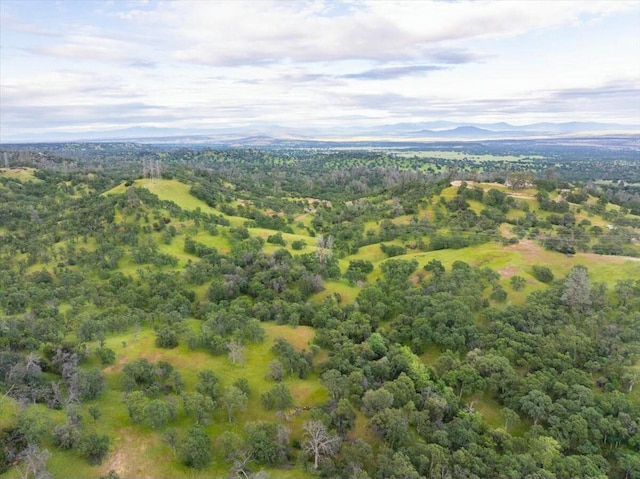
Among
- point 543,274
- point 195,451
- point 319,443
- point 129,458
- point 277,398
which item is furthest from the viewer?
point 543,274

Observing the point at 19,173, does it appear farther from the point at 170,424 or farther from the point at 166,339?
the point at 170,424

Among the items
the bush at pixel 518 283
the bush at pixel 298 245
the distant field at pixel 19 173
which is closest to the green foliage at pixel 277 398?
the bush at pixel 518 283

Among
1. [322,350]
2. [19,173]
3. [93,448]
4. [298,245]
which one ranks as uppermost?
[19,173]

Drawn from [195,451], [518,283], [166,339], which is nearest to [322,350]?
[166,339]

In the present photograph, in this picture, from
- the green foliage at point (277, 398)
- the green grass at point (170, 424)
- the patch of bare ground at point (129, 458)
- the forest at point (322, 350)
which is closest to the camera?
the patch of bare ground at point (129, 458)

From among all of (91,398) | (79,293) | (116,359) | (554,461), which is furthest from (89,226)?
(554,461)

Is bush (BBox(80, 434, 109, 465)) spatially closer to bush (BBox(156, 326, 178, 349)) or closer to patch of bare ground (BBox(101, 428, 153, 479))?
patch of bare ground (BBox(101, 428, 153, 479))

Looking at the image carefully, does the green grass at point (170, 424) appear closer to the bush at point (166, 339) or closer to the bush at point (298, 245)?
the bush at point (166, 339)
